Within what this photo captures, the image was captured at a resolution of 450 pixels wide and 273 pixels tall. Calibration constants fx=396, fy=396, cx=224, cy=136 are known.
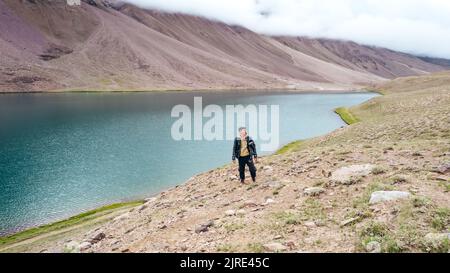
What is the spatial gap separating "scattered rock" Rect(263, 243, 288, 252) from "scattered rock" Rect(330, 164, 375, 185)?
20.7 feet

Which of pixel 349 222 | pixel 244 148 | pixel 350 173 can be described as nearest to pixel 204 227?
pixel 349 222

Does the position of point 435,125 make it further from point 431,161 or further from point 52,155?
point 52,155

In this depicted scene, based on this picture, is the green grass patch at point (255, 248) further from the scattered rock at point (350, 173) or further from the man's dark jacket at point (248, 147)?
the man's dark jacket at point (248, 147)

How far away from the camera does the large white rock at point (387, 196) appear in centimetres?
1400

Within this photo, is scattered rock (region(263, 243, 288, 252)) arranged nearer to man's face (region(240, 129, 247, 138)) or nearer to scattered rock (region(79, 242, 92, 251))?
scattered rock (region(79, 242, 92, 251))

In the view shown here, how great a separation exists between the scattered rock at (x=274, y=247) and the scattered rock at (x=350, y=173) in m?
6.32

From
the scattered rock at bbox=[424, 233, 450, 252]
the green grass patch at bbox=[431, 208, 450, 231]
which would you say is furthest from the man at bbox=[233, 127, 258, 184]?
the scattered rock at bbox=[424, 233, 450, 252]

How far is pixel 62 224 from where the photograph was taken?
2742cm

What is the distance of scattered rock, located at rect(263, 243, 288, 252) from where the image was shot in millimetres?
11883

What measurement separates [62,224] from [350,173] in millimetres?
19784

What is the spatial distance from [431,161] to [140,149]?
41.8m
